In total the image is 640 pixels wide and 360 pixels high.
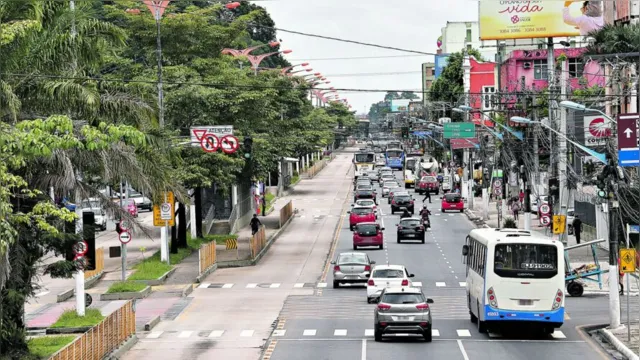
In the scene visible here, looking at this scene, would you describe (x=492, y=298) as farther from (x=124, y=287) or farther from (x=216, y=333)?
(x=124, y=287)

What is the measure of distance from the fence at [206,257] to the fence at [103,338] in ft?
61.8

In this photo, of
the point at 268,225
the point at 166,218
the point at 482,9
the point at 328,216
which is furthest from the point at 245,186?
the point at 166,218

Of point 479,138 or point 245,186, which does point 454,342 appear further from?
point 479,138

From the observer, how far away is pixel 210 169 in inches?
2474

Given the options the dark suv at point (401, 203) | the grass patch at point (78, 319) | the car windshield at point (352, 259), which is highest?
the car windshield at point (352, 259)

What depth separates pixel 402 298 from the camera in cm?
3384

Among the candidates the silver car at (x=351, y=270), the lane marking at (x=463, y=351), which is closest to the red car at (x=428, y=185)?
the silver car at (x=351, y=270)

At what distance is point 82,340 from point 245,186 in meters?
56.8

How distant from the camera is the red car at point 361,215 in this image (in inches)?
3140

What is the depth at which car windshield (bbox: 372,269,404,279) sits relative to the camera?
1729 inches

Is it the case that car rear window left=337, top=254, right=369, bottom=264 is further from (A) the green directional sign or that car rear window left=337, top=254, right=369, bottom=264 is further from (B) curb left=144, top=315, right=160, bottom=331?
(A) the green directional sign

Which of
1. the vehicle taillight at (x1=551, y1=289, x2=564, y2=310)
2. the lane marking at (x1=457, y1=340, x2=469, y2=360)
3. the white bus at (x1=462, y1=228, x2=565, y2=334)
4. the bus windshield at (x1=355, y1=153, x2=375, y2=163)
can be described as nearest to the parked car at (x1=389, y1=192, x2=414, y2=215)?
the bus windshield at (x1=355, y1=153, x2=375, y2=163)

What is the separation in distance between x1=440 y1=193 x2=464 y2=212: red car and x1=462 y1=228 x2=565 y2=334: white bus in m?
60.7

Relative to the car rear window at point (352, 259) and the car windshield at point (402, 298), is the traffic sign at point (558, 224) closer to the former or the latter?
the car rear window at point (352, 259)
